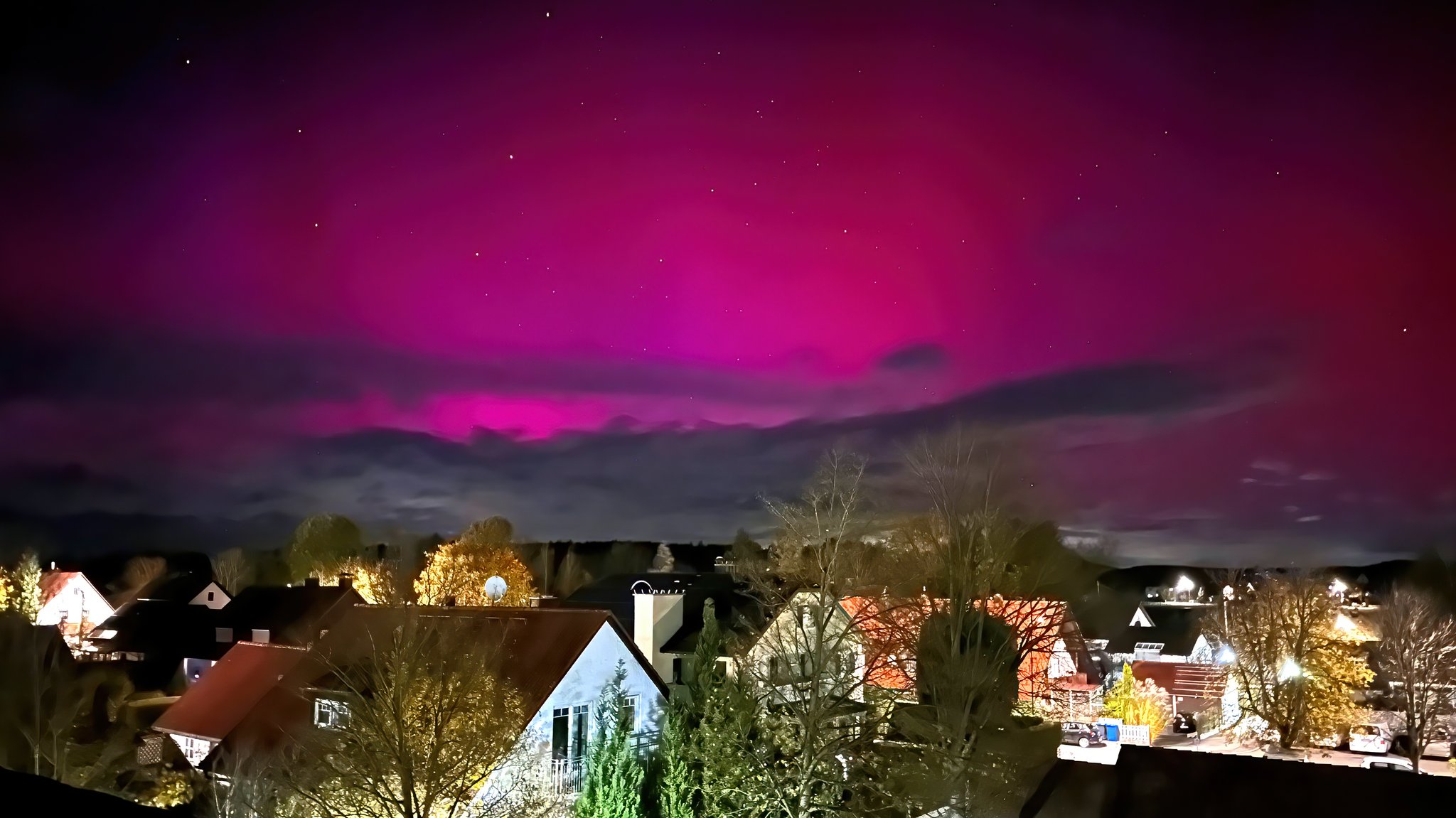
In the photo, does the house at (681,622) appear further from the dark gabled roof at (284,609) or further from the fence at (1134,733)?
the dark gabled roof at (284,609)

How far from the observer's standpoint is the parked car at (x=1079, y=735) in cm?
3728

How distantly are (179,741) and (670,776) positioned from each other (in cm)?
2061

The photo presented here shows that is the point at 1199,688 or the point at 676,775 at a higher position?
the point at 676,775

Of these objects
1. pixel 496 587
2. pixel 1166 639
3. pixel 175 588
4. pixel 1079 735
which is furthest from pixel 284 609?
pixel 1166 639

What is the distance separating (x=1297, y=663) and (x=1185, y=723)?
11.7 m

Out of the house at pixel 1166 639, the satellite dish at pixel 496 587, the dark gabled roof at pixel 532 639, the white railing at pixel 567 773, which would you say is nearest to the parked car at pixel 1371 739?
the house at pixel 1166 639

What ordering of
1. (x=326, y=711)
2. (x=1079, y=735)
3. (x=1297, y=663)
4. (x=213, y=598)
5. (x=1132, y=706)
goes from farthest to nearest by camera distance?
(x=213, y=598) < (x=1297, y=663) < (x=1132, y=706) < (x=1079, y=735) < (x=326, y=711)

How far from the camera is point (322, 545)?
4222 inches

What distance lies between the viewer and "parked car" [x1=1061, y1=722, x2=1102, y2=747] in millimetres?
37281

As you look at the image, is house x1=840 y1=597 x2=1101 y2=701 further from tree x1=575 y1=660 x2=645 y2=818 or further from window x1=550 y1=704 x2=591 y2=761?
window x1=550 y1=704 x2=591 y2=761

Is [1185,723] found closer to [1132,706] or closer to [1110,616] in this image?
[1132,706]

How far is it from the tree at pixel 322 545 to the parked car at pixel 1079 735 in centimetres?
8376

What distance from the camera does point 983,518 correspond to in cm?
3406

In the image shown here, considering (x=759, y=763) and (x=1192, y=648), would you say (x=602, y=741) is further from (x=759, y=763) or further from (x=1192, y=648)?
(x=1192, y=648)
